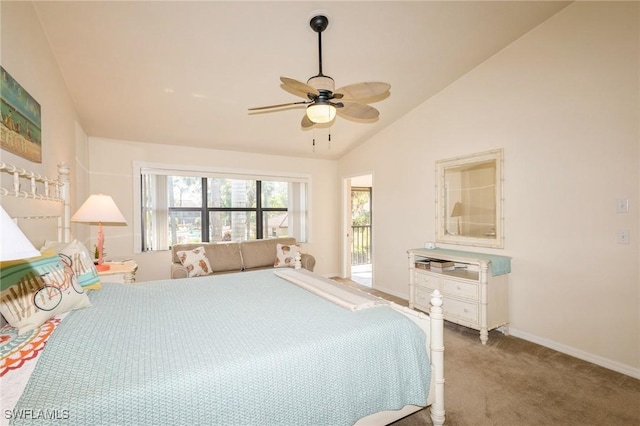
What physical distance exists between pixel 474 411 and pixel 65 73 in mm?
4308

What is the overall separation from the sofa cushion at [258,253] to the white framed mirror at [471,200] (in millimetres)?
2420

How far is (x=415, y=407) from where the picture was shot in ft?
5.57

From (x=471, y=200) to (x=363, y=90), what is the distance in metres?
2.17

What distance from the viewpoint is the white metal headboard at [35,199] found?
1.66 metres

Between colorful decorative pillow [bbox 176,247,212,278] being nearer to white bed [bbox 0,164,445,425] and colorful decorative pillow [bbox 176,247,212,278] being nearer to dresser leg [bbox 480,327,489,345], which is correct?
white bed [bbox 0,164,445,425]

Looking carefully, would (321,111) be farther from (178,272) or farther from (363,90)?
(178,272)

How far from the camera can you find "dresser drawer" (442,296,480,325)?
3.01 meters

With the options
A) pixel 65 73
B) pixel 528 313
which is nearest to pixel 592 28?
pixel 528 313

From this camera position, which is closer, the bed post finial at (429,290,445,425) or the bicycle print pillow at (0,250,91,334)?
the bicycle print pillow at (0,250,91,334)

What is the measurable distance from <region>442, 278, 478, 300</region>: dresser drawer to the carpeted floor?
0.49m

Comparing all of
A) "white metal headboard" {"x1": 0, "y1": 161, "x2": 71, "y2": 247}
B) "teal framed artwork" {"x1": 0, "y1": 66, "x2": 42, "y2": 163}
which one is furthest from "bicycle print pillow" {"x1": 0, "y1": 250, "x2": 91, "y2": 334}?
"teal framed artwork" {"x1": 0, "y1": 66, "x2": 42, "y2": 163}

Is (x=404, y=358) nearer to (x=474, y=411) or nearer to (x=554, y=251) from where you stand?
(x=474, y=411)

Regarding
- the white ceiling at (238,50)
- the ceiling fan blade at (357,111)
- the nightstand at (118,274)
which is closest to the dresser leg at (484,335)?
the ceiling fan blade at (357,111)

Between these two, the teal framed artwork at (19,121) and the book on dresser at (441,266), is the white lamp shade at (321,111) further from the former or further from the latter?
the book on dresser at (441,266)
